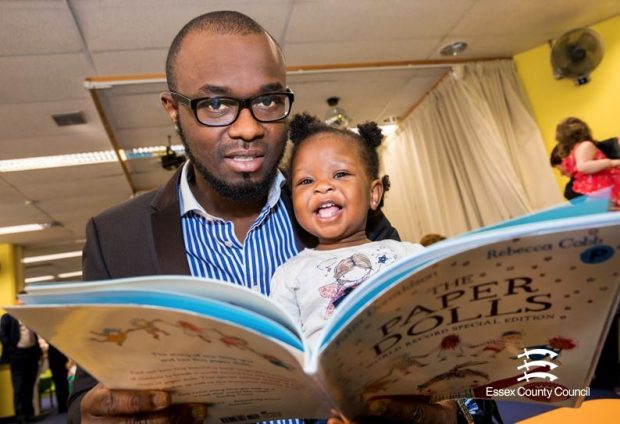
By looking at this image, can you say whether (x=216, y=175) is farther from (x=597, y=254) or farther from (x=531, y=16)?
(x=531, y=16)

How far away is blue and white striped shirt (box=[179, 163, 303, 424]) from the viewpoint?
3.99ft

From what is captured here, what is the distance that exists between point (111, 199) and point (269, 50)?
6784 mm

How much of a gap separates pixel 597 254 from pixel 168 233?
99cm

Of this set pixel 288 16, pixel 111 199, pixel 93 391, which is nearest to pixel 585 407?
pixel 93 391

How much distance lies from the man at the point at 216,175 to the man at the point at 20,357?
588cm

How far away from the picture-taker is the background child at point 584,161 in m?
3.24

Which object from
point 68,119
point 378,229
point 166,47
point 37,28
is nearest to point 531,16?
point 166,47

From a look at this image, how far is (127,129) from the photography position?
495cm

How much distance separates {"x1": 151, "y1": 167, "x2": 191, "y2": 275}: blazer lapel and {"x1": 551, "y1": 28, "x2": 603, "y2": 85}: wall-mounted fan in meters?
4.26

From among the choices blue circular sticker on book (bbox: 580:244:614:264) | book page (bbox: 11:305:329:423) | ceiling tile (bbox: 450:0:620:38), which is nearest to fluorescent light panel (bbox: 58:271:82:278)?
ceiling tile (bbox: 450:0:620:38)

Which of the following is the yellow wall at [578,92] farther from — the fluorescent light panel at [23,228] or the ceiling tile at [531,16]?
the fluorescent light panel at [23,228]

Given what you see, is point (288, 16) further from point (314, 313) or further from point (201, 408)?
point (201, 408)

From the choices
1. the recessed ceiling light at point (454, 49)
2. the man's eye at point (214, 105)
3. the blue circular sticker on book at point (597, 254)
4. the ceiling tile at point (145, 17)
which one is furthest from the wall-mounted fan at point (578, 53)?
the blue circular sticker on book at point (597, 254)

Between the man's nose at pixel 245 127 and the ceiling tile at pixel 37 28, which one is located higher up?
the ceiling tile at pixel 37 28
